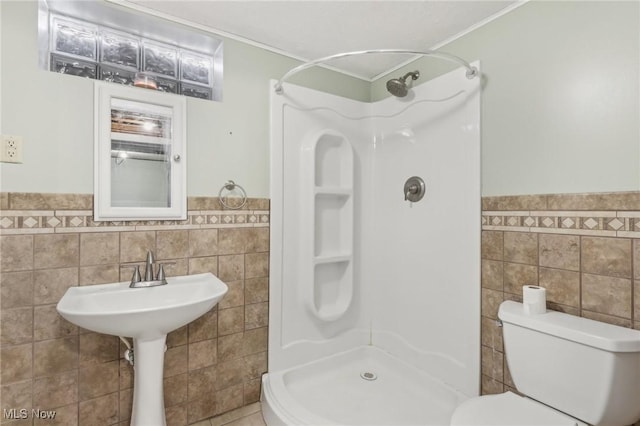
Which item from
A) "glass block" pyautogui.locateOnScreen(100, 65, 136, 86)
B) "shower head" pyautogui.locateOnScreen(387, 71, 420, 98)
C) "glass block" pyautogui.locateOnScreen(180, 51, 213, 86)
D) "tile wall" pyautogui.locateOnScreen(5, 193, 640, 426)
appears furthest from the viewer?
"shower head" pyautogui.locateOnScreen(387, 71, 420, 98)

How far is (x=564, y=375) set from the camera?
119 centimetres

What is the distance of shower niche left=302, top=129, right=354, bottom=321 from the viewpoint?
7.04 feet

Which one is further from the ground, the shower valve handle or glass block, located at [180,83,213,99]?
glass block, located at [180,83,213,99]

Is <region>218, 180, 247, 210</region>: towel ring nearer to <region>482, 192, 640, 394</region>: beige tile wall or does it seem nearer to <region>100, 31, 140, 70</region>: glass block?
<region>100, 31, 140, 70</region>: glass block

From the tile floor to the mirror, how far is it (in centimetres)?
116

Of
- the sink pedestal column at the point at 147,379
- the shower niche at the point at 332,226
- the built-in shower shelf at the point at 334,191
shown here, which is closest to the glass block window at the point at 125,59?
the shower niche at the point at 332,226

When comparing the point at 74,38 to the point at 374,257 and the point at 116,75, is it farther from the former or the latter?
the point at 374,257

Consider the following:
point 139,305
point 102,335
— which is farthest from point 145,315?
point 102,335

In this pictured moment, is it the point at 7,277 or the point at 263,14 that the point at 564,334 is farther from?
the point at 7,277

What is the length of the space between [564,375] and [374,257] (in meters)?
1.29

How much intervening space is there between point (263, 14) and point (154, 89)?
700mm

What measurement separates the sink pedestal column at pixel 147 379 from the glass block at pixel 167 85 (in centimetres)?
131

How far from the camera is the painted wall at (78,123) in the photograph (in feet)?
4.44

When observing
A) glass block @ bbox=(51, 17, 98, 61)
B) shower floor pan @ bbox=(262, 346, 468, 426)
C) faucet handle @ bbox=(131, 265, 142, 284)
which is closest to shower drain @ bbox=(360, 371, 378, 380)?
shower floor pan @ bbox=(262, 346, 468, 426)
